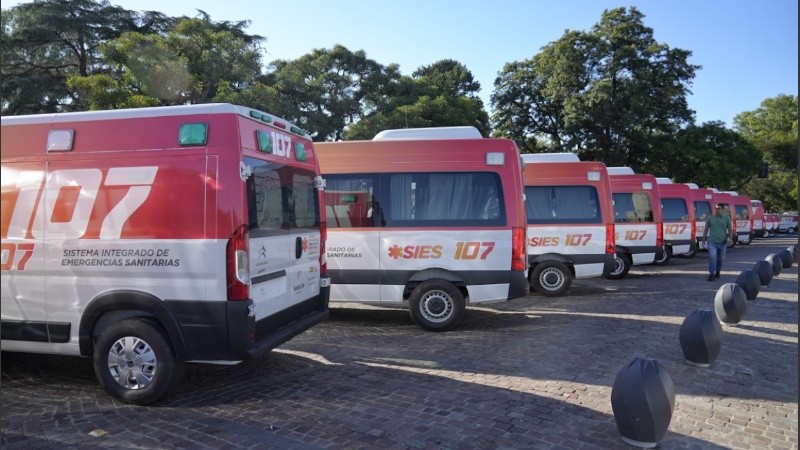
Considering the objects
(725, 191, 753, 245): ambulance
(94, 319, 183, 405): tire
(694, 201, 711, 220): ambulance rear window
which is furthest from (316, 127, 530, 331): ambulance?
(725, 191, 753, 245): ambulance

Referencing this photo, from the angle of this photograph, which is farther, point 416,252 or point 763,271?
point 763,271

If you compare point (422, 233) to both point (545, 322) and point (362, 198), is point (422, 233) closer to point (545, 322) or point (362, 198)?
point (362, 198)

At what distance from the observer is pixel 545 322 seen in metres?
8.48

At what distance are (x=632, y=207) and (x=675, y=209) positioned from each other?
4.24 metres

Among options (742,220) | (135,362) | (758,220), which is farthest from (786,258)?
(758,220)

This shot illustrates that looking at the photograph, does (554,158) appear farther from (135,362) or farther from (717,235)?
(135,362)

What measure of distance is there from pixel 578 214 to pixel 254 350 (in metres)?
8.30

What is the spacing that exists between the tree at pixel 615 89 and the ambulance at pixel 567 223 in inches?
830

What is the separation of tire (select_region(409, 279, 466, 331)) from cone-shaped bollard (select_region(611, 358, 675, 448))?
3668 millimetres

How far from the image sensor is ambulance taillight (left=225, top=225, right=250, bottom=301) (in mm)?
4484

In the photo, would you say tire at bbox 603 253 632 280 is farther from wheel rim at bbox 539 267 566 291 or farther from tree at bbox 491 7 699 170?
tree at bbox 491 7 699 170

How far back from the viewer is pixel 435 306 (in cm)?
784

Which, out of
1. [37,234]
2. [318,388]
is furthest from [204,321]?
[37,234]

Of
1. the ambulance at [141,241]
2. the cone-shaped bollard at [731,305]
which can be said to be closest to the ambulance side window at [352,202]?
the ambulance at [141,241]
